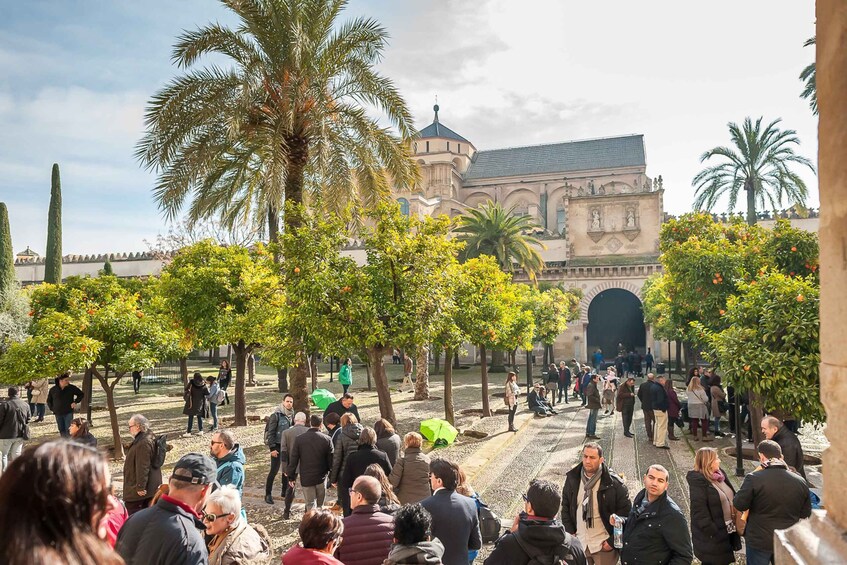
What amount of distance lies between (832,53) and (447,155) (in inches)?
2146

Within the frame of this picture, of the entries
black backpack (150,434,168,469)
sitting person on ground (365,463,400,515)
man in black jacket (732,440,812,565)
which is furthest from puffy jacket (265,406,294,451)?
man in black jacket (732,440,812,565)

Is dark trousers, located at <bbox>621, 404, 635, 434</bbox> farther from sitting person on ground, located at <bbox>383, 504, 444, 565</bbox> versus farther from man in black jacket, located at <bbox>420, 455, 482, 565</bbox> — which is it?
sitting person on ground, located at <bbox>383, 504, 444, 565</bbox>

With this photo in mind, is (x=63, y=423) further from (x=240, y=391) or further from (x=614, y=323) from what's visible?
(x=614, y=323)

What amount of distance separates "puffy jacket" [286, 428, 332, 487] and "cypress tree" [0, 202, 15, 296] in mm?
29236

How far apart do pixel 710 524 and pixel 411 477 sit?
2.73 m

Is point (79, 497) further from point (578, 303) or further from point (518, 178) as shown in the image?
point (518, 178)

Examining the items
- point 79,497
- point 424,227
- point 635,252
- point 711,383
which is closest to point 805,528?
point 79,497

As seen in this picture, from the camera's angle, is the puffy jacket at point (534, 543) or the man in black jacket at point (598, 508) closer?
the puffy jacket at point (534, 543)

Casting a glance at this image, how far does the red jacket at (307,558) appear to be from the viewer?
3.17 metres

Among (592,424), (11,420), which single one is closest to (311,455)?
(11,420)

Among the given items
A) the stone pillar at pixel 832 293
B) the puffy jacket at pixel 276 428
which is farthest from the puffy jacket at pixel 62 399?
the stone pillar at pixel 832 293

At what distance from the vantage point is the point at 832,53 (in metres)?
2.11

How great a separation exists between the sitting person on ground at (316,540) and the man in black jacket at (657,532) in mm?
2398

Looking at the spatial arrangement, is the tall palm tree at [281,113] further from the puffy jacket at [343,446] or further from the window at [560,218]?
the window at [560,218]
